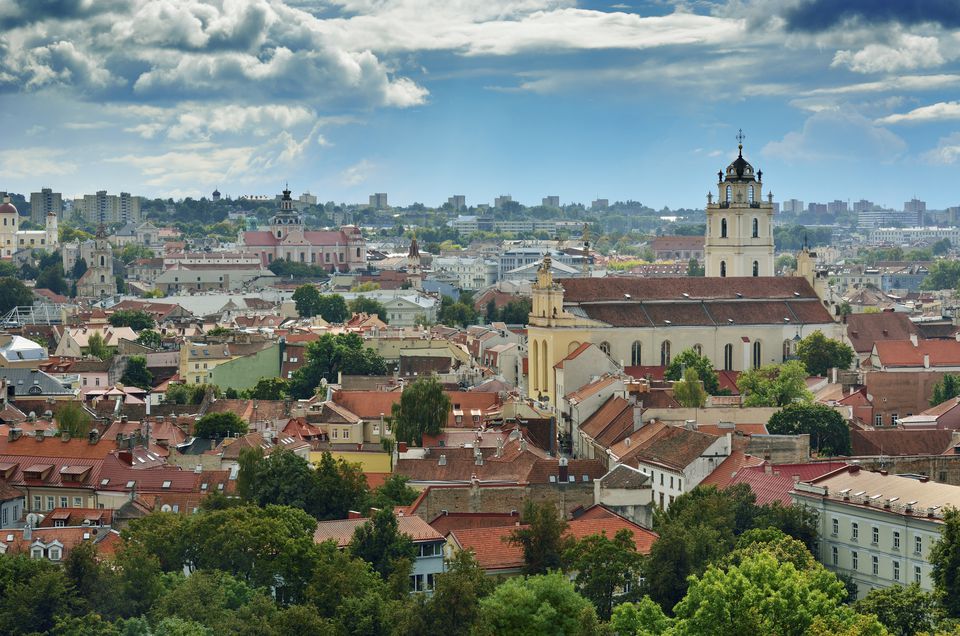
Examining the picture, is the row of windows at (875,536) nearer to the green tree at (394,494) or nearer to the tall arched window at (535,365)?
the green tree at (394,494)

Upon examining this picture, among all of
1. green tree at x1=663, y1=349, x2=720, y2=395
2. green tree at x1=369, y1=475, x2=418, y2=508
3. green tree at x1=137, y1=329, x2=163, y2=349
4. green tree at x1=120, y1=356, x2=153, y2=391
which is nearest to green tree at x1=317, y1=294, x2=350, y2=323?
green tree at x1=137, y1=329, x2=163, y2=349

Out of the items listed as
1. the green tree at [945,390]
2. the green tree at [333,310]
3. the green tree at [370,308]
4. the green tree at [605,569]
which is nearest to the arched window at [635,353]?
the green tree at [945,390]

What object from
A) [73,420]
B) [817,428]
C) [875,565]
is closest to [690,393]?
[817,428]

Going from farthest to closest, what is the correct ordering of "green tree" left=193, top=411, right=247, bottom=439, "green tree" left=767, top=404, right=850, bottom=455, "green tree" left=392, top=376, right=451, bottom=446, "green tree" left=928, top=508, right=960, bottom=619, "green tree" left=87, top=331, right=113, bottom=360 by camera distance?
"green tree" left=87, top=331, right=113, bottom=360, "green tree" left=193, top=411, right=247, bottom=439, "green tree" left=392, top=376, right=451, bottom=446, "green tree" left=767, top=404, right=850, bottom=455, "green tree" left=928, top=508, right=960, bottom=619

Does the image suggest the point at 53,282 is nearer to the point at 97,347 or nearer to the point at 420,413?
the point at 97,347

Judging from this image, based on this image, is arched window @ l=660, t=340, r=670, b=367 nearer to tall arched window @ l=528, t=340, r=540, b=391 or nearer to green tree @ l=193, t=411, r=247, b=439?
tall arched window @ l=528, t=340, r=540, b=391

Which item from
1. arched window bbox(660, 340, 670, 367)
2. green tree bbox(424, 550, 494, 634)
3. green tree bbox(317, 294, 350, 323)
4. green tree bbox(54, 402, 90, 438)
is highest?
arched window bbox(660, 340, 670, 367)

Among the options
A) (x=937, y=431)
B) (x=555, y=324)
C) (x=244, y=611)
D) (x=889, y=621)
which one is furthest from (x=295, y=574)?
(x=555, y=324)
